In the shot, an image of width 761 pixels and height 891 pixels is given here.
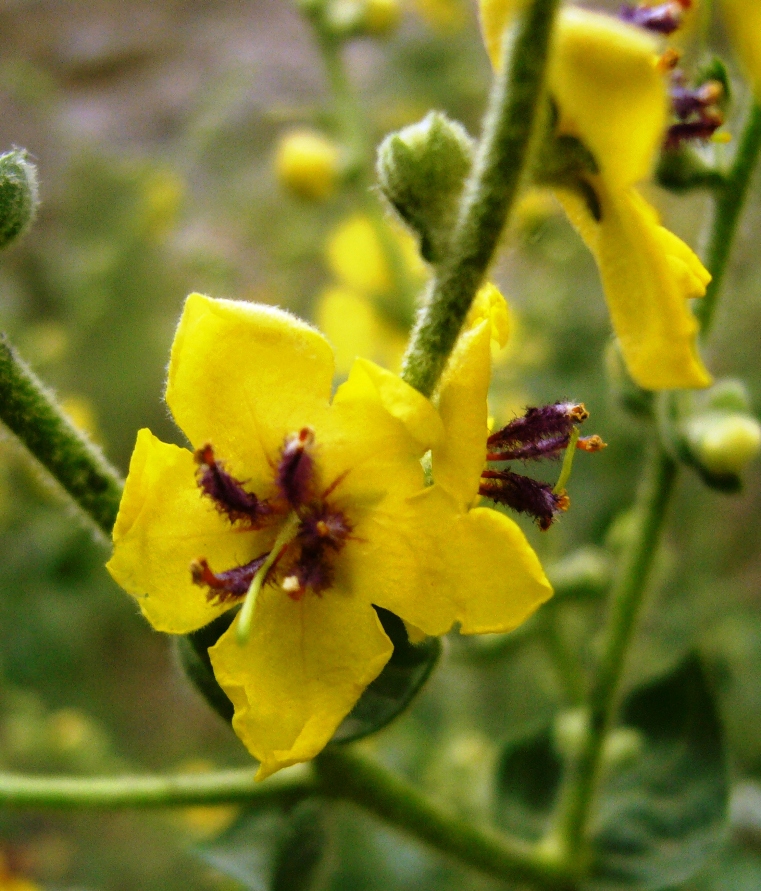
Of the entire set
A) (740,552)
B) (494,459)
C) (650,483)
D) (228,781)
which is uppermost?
(494,459)

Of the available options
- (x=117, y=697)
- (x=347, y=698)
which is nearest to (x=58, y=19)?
(x=117, y=697)

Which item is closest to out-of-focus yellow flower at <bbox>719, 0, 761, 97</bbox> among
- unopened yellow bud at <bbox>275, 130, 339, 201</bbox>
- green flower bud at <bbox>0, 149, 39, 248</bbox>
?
green flower bud at <bbox>0, 149, 39, 248</bbox>

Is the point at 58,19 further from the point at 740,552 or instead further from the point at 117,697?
the point at 740,552

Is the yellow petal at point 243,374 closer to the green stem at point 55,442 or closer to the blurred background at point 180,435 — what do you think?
the green stem at point 55,442

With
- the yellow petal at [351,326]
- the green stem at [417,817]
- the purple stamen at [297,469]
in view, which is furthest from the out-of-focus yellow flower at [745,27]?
the yellow petal at [351,326]

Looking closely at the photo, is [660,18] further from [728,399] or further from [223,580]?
[223,580]

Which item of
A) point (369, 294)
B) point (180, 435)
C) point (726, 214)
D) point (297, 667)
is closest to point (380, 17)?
point (369, 294)
